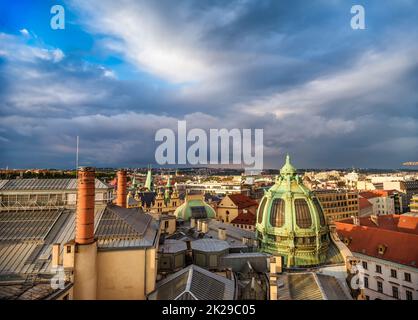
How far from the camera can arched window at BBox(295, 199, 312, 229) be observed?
2853 cm

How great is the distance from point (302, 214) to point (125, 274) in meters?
17.7

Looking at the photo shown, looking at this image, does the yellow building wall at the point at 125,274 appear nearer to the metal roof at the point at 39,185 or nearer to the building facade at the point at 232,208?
the metal roof at the point at 39,185

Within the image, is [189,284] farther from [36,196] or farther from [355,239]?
[355,239]

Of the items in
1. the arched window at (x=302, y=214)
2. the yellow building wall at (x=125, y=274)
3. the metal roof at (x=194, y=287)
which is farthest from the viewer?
the arched window at (x=302, y=214)

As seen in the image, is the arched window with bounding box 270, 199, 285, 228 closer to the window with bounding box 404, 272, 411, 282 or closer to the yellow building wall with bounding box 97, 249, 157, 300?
the yellow building wall with bounding box 97, 249, 157, 300

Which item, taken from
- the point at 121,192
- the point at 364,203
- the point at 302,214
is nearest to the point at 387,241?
the point at 302,214

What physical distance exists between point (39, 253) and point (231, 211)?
60268 mm

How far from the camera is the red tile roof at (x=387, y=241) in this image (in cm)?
3588

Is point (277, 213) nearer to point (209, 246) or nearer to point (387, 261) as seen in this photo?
point (209, 246)

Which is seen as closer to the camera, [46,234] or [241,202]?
[46,234]

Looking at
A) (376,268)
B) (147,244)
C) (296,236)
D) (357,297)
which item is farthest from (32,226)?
(376,268)

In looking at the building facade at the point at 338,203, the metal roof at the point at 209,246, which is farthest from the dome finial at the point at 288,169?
the building facade at the point at 338,203

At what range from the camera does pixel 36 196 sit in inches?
1052

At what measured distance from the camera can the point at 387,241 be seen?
38906mm
